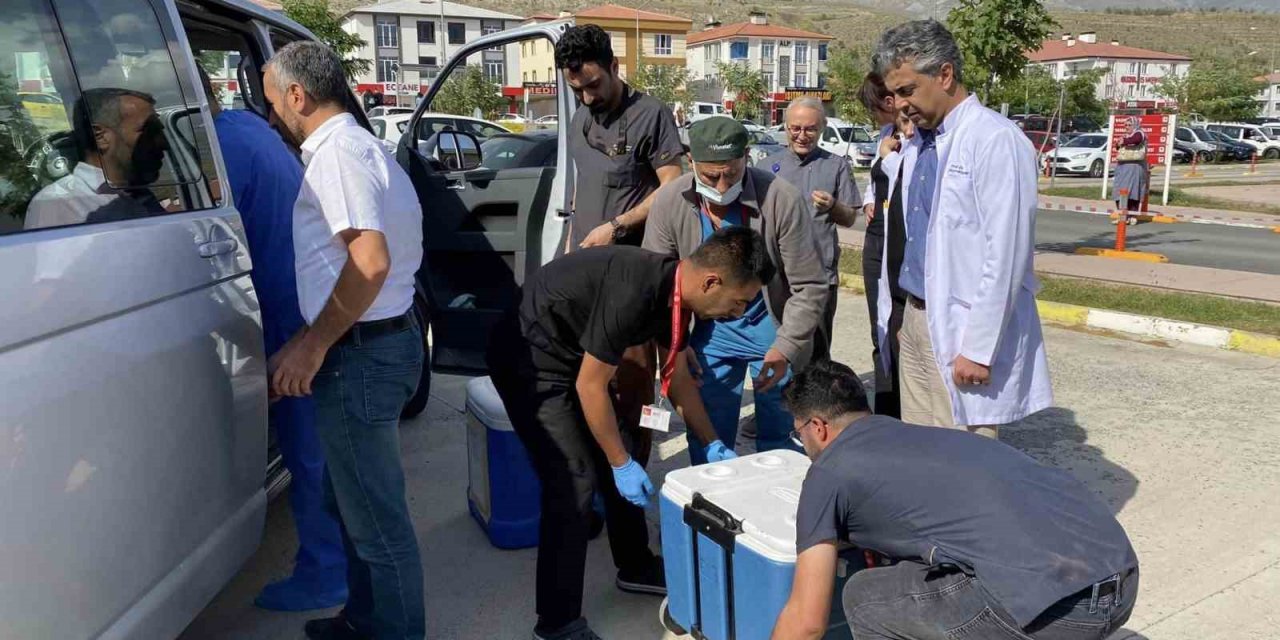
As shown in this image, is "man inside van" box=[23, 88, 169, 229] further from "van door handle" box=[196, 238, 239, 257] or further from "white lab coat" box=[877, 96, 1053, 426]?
"white lab coat" box=[877, 96, 1053, 426]

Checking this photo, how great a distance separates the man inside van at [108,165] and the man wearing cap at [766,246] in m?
1.75

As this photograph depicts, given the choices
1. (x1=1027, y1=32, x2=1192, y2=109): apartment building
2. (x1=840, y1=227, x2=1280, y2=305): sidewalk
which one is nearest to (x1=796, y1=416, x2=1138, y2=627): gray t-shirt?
(x1=840, y1=227, x2=1280, y2=305): sidewalk

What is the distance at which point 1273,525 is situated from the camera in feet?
13.2

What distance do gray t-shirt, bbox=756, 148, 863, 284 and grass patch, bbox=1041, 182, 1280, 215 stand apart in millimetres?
16559

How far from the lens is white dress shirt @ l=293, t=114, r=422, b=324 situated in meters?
2.55

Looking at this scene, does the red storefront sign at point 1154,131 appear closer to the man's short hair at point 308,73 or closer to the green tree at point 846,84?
the man's short hair at point 308,73

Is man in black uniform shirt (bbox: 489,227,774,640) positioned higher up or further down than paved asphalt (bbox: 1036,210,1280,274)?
higher up

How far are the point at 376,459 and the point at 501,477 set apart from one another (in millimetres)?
1070

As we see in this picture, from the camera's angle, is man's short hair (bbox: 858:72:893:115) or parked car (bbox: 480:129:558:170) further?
parked car (bbox: 480:129:558:170)

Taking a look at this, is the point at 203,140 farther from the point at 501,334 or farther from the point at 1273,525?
the point at 1273,525

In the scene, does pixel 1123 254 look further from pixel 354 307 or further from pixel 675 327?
pixel 354 307

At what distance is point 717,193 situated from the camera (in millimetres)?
3588

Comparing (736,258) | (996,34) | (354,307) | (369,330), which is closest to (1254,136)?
(996,34)

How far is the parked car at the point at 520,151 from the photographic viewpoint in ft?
18.2
